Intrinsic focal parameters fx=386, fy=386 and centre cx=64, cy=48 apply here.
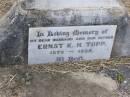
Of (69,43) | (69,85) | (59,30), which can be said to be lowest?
(69,85)

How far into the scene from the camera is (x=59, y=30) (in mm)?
3791

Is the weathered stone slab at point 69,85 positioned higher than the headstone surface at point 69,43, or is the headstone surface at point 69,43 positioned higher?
the headstone surface at point 69,43

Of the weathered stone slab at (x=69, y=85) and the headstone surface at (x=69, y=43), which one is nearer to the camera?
the weathered stone slab at (x=69, y=85)

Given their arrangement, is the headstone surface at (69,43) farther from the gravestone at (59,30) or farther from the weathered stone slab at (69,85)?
the weathered stone slab at (69,85)

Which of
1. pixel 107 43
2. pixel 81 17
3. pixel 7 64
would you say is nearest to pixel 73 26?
pixel 81 17

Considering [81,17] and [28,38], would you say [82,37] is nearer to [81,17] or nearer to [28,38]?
[81,17]

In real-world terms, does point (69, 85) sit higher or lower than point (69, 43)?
lower

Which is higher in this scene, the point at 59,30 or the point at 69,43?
the point at 59,30

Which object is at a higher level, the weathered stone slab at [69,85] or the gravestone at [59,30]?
the gravestone at [59,30]

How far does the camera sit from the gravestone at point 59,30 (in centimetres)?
373

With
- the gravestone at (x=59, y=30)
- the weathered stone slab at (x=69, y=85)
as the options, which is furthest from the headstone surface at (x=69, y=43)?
the weathered stone slab at (x=69, y=85)

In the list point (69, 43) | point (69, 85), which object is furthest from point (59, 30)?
point (69, 85)

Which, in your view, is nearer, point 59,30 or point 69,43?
point 59,30

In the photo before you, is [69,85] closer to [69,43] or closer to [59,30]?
[69,43]
